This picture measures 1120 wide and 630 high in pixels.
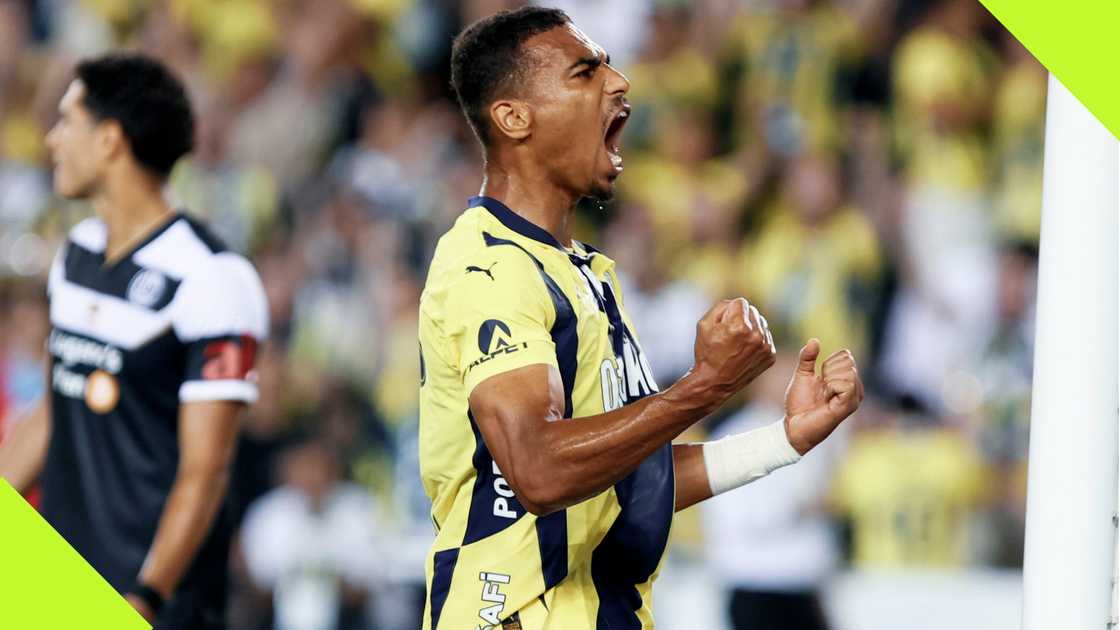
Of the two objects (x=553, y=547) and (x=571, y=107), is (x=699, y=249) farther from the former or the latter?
(x=553, y=547)

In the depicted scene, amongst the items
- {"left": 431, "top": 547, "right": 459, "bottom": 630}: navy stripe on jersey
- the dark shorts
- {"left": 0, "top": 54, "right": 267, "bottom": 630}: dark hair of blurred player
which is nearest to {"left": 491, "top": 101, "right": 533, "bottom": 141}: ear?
{"left": 431, "top": 547, "right": 459, "bottom": 630}: navy stripe on jersey

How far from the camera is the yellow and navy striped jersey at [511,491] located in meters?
2.62

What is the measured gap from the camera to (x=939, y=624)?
6.18 m

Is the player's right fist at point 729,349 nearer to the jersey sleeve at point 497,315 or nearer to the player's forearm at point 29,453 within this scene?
the jersey sleeve at point 497,315

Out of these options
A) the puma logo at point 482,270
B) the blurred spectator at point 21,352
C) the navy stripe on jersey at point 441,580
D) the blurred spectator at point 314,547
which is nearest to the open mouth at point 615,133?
the puma logo at point 482,270

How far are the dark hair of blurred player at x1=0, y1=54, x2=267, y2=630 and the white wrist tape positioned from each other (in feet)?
5.76

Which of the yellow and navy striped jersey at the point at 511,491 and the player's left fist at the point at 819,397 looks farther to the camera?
the player's left fist at the point at 819,397

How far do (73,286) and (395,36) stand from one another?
445 cm

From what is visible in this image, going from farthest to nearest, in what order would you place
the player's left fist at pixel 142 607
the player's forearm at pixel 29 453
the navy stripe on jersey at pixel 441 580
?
1. the player's forearm at pixel 29 453
2. the player's left fist at pixel 142 607
3. the navy stripe on jersey at pixel 441 580

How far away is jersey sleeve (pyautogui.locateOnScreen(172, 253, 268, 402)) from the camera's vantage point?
4.27 m

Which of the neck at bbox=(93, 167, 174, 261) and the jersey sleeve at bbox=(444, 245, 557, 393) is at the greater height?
the neck at bbox=(93, 167, 174, 261)

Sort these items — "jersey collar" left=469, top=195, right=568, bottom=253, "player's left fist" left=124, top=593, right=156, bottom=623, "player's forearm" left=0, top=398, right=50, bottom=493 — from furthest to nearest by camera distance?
1. "player's forearm" left=0, top=398, right=50, bottom=493
2. "player's left fist" left=124, top=593, right=156, bottom=623
3. "jersey collar" left=469, top=195, right=568, bottom=253

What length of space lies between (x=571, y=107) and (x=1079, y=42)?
104 centimetres

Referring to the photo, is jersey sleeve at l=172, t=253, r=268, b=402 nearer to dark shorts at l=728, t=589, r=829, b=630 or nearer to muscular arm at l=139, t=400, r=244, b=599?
muscular arm at l=139, t=400, r=244, b=599
